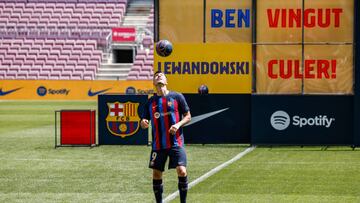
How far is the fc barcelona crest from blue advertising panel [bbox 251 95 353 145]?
338cm

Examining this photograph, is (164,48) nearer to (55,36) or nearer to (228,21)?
(228,21)

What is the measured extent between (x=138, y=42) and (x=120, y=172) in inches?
1885

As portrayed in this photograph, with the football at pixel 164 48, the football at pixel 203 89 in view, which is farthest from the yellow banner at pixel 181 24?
the football at pixel 203 89

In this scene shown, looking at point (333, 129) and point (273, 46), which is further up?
point (273, 46)

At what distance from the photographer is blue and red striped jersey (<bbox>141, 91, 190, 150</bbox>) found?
11281 mm

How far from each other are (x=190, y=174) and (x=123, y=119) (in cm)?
637

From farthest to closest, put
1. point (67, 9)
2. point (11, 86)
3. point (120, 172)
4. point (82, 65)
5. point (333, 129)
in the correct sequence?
point (67, 9) → point (82, 65) → point (11, 86) → point (333, 129) → point (120, 172)

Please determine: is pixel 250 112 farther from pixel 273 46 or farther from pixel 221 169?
pixel 221 169

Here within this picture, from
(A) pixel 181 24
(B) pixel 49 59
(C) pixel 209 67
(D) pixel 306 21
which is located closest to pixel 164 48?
(A) pixel 181 24

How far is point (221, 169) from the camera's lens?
1677cm

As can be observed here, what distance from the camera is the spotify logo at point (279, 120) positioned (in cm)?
2177

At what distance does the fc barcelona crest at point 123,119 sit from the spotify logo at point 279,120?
3.31m

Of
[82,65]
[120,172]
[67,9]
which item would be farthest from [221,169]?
[67,9]

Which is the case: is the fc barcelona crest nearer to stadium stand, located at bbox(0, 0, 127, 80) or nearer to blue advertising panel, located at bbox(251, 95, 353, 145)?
blue advertising panel, located at bbox(251, 95, 353, 145)
